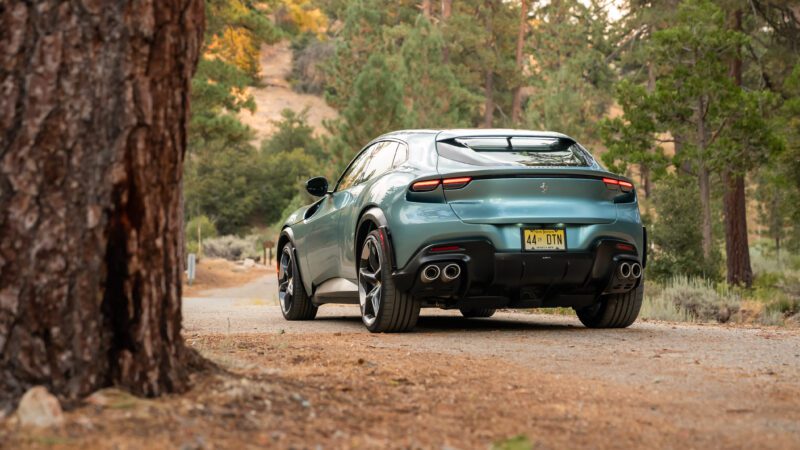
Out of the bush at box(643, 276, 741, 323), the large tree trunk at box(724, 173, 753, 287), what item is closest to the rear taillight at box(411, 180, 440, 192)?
the bush at box(643, 276, 741, 323)

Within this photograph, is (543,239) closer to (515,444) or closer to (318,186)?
(318,186)

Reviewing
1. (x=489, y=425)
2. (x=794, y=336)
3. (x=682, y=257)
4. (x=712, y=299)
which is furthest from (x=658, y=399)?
(x=682, y=257)

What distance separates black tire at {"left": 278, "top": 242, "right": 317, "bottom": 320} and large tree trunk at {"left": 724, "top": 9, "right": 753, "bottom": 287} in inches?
704

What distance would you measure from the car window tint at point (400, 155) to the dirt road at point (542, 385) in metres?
1.46

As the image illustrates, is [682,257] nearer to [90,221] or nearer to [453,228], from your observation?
[453,228]

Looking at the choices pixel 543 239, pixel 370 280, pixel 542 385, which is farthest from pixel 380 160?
pixel 542 385

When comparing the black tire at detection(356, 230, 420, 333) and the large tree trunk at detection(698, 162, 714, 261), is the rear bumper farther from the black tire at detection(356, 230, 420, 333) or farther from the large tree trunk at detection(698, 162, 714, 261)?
the large tree trunk at detection(698, 162, 714, 261)

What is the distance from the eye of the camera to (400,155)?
9.88m

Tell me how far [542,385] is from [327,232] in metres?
5.12

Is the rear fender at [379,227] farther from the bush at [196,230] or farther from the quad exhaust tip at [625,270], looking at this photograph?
the bush at [196,230]

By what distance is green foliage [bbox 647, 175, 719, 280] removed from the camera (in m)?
24.0

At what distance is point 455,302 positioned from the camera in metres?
9.24

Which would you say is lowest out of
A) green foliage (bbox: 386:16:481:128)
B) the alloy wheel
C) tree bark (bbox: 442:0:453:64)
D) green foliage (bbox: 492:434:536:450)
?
green foliage (bbox: 492:434:536:450)

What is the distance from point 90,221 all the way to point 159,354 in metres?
0.66
